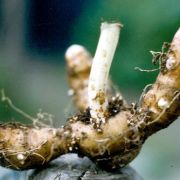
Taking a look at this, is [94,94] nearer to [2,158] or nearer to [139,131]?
[139,131]

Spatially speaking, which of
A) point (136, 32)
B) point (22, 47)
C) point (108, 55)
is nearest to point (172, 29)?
point (136, 32)

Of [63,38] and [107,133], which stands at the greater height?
[63,38]

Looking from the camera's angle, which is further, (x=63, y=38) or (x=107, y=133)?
(x=63, y=38)

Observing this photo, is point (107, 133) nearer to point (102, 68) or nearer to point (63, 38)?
point (102, 68)

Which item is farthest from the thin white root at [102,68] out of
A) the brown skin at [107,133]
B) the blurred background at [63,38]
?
the blurred background at [63,38]

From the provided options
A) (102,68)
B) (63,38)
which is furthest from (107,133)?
(63,38)

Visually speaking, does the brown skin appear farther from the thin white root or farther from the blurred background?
the blurred background
